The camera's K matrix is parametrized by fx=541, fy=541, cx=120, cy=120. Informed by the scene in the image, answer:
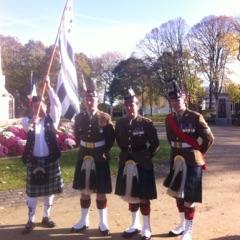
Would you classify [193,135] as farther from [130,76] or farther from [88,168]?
[130,76]

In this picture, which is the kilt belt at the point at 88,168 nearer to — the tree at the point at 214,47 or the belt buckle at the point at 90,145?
the belt buckle at the point at 90,145

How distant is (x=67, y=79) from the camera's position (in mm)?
8031

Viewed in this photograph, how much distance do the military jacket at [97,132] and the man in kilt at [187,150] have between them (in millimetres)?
914

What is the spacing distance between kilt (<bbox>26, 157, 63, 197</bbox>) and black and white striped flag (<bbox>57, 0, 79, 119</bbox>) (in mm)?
777

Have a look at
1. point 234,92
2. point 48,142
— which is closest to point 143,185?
point 48,142

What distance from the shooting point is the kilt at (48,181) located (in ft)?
25.1

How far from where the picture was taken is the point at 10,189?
10.1 metres

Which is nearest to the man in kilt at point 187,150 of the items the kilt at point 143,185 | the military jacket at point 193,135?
the military jacket at point 193,135

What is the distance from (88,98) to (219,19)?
4748cm

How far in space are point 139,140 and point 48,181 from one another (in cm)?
149

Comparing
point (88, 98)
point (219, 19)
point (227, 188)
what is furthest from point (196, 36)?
point (88, 98)

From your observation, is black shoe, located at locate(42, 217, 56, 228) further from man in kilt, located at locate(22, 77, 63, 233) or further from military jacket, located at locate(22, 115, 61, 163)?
military jacket, located at locate(22, 115, 61, 163)

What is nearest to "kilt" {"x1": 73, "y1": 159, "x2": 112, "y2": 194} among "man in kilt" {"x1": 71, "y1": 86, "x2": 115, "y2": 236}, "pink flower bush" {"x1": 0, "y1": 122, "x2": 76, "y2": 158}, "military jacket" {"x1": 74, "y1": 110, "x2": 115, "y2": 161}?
"man in kilt" {"x1": 71, "y1": 86, "x2": 115, "y2": 236}

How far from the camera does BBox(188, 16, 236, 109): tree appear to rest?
5278 cm
